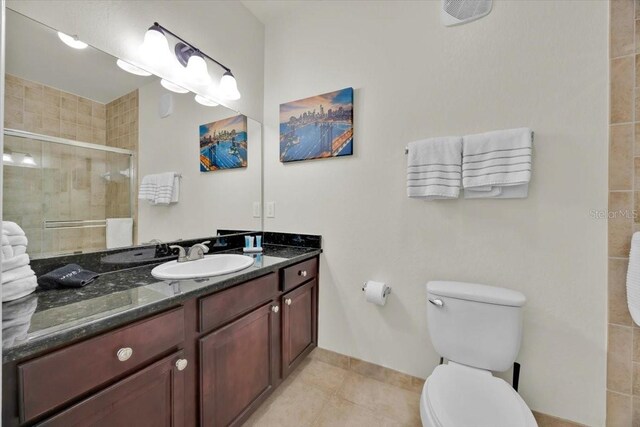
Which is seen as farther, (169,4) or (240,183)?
(240,183)

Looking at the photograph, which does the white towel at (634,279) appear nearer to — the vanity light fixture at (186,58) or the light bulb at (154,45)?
the vanity light fixture at (186,58)

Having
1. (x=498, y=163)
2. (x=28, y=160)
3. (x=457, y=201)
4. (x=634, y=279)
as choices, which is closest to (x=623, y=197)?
(x=634, y=279)

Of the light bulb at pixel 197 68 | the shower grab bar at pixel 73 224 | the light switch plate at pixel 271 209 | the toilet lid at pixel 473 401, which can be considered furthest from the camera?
the light switch plate at pixel 271 209

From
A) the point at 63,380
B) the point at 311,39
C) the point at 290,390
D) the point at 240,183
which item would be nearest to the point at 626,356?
the point at 290,390

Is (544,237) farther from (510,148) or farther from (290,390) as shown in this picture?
(290,390)

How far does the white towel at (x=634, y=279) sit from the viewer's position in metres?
1.09

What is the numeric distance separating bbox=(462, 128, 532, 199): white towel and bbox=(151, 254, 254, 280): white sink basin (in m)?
1.28

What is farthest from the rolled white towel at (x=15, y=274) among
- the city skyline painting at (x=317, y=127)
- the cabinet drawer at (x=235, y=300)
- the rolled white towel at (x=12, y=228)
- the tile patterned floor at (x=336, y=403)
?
the city skyline painting at (x=317, y=127)

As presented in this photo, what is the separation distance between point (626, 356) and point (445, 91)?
1558 millimetres

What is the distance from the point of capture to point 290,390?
1662 millimetres

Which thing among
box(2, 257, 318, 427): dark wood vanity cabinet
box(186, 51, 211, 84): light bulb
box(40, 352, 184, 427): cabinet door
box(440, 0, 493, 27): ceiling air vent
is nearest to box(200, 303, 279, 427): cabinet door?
A: box(2, 257, 318, 427): dark wood vanity cabinet

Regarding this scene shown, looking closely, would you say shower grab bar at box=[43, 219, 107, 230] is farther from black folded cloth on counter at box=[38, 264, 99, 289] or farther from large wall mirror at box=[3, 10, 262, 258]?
black folded cloth on counter at box=[38, 264, 99, 289]

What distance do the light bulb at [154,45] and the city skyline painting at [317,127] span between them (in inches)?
33.4

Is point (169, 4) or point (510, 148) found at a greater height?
point (169, 4)
